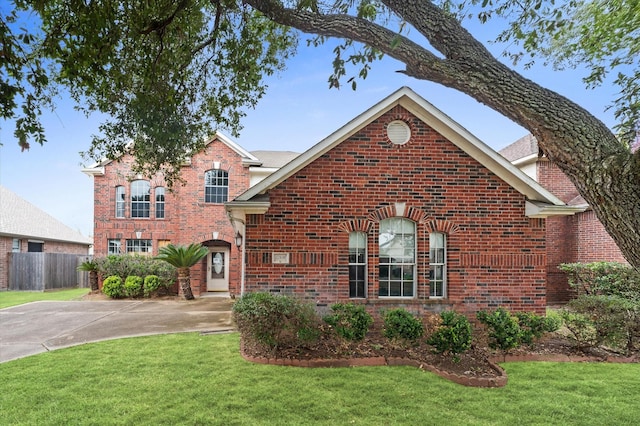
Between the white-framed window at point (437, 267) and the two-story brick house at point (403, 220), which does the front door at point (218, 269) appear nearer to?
the two-story brick house at point (403, 220)

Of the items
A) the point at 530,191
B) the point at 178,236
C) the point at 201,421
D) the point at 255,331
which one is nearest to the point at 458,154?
the point at 530,191

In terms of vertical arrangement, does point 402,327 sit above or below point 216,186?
below

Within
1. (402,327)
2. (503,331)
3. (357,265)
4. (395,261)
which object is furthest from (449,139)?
(402,327)

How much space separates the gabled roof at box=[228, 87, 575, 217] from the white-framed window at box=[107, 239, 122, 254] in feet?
42.2

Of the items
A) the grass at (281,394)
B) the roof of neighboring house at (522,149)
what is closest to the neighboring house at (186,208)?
the grass at (281,394)

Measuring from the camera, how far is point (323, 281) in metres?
8.16

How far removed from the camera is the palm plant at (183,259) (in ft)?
48.7

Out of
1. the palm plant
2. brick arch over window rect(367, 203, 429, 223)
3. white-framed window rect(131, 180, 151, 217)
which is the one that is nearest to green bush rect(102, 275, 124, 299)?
the palm plant

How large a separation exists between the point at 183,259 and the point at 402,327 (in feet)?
35.2

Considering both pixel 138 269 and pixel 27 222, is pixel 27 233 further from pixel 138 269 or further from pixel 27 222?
pixel 138 269

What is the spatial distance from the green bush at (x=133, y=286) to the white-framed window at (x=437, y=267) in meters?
12.7

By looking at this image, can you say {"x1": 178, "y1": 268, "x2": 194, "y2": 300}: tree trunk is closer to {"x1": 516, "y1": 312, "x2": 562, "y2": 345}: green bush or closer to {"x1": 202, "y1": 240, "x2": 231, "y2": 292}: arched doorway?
{"x1": 202, "y1": 240, "x2": 231, "y2": 292}: arched doorway

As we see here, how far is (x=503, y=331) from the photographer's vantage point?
23.0ft

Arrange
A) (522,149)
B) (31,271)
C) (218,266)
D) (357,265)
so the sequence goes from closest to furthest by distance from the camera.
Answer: (357,265) < (522,149) < (218,266) < (31,271)
